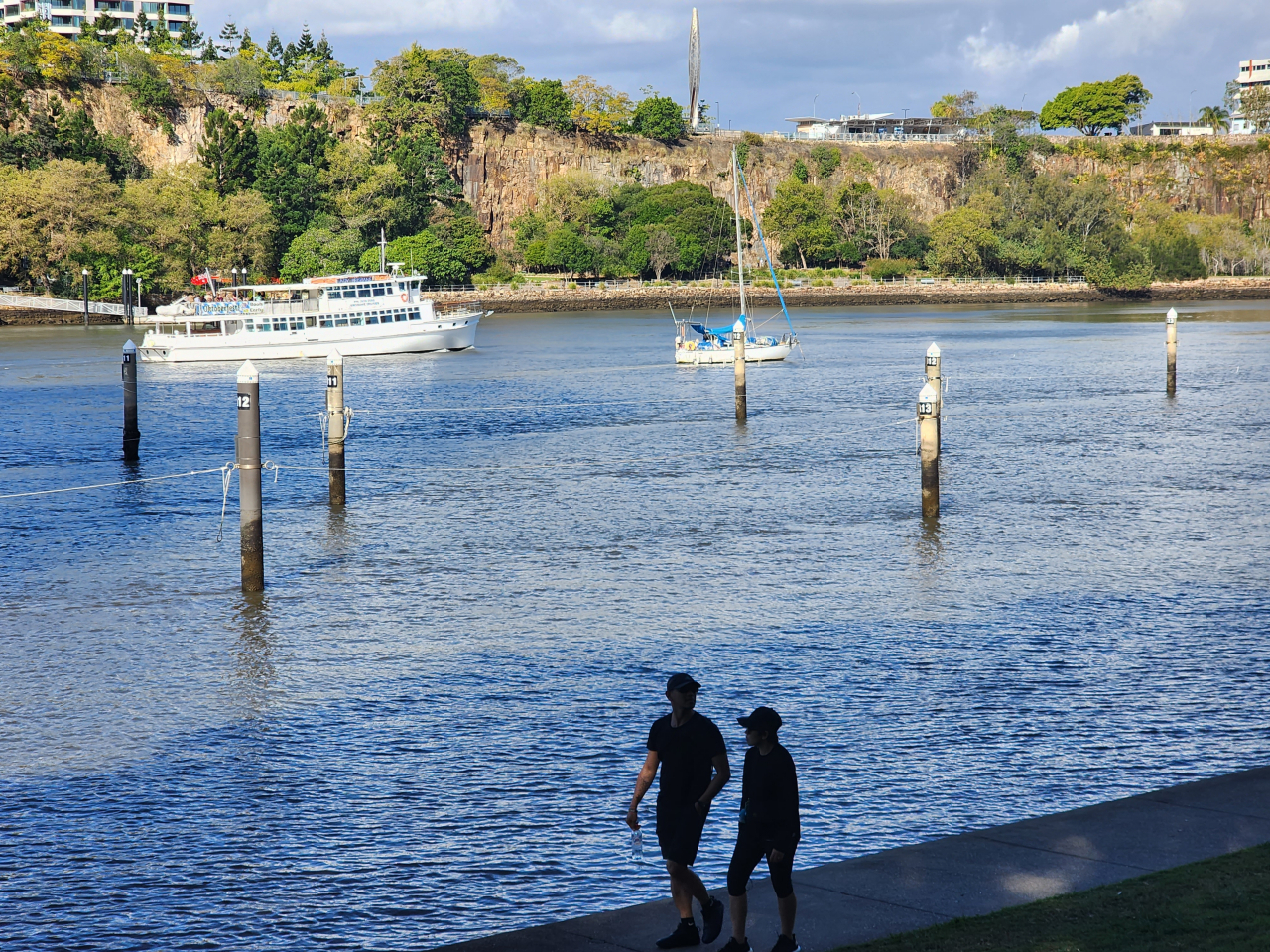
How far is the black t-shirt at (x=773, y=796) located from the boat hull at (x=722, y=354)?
65.5 m

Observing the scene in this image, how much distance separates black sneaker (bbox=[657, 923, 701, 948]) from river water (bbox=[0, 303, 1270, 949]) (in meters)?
2.30

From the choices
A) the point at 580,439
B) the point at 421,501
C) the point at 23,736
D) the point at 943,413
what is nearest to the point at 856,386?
the point at 943,413

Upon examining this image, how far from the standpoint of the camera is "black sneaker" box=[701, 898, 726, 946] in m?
9.04

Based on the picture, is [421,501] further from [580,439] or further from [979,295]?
[979,295]

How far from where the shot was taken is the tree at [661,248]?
169 m

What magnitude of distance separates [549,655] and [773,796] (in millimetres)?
10216

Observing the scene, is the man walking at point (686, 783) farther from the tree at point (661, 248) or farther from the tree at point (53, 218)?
the tree at point (661, 248)

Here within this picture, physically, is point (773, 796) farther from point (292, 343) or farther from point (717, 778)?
point (292, 343)

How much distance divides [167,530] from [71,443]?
17.4 metres

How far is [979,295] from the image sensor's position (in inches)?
6905

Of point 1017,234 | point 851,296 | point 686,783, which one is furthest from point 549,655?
point 1017,234

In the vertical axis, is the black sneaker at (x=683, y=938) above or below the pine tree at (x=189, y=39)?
below

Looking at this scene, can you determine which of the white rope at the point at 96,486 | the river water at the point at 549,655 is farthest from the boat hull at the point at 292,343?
the white rope at the point at 96,486

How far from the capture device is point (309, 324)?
85.6 metres
